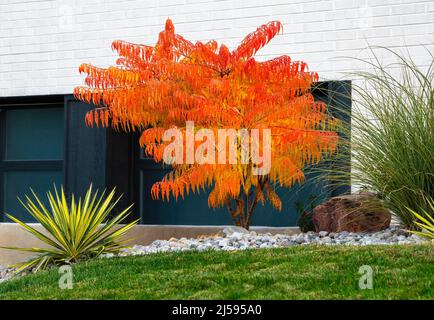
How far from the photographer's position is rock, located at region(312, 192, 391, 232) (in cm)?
779

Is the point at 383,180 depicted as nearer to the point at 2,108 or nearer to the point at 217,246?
the point at 217,246

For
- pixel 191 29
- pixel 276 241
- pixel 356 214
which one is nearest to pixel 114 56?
pixel 191 29

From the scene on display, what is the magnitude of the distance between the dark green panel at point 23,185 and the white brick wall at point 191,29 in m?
1.20

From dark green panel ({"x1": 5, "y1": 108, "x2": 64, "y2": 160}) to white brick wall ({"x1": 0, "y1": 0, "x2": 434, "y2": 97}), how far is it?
0.50 metres

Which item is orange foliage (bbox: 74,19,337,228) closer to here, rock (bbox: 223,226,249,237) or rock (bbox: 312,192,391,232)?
rock (bbox: 223,226,249,237)

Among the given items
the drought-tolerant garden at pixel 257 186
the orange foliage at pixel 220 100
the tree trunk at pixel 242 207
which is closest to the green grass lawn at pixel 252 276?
the drought-tolerant garden at pixel 257 186

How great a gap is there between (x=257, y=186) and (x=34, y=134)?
4.26m

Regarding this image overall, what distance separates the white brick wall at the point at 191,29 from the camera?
9.55m

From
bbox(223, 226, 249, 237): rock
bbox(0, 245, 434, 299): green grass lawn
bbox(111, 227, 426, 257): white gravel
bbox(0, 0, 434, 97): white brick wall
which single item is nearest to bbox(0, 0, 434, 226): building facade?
bbox(0, 0, 434, 97): white brick wall

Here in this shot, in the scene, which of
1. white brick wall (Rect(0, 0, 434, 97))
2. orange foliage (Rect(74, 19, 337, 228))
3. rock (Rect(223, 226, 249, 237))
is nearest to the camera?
orange foliage (Rect(74, 19, 337, 228))

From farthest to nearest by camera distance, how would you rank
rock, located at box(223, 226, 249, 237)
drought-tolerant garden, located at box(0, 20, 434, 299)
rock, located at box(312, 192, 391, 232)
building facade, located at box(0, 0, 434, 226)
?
building facade, located at box(0, 0, 434, 226)
rock, located at box(223, 226, 249, 237)
rock, located at box(312, 192, 391, 232)
drought-tolerant garden, located at box(0, 20, 434, 299)

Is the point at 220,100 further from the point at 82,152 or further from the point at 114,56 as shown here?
the point at 82,152

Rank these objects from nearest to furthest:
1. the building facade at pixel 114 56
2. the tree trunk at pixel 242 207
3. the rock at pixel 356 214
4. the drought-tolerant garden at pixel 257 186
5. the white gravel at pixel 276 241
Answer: the drought-tolerant garden at pixel 257 186, the white gravel at pixel 276 241, the rock at pixel 356 214, the tree trunk at pixel 242 207, the building facade at pixel 114 56

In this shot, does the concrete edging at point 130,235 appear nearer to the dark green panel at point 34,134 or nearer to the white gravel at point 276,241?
the dark green panel at point 34,134
